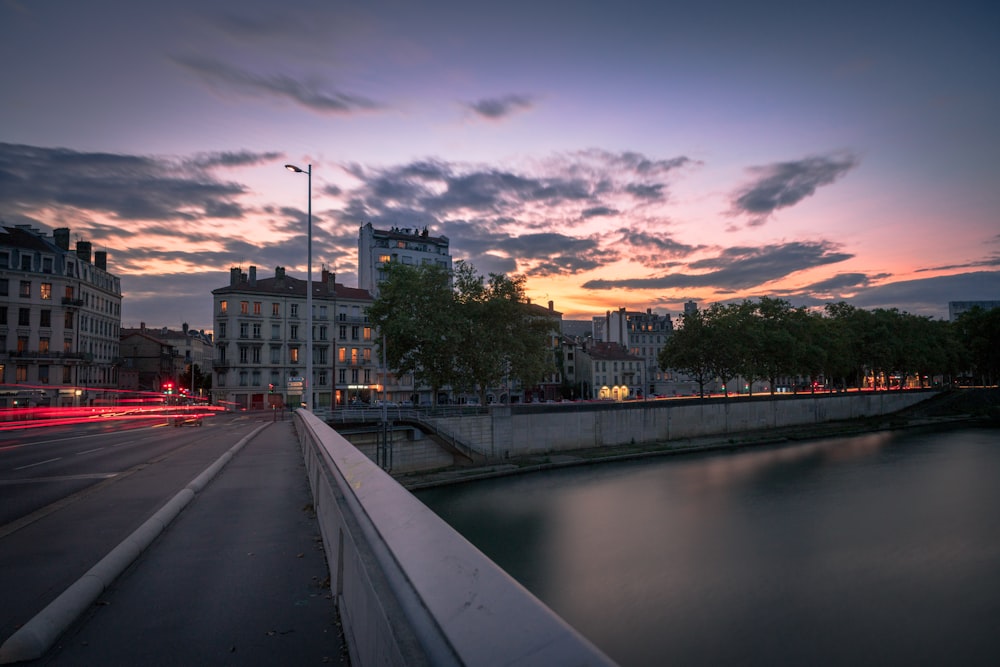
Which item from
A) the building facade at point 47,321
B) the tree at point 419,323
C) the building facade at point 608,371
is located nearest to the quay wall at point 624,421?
the tree at point 419,323

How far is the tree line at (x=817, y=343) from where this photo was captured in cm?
7294

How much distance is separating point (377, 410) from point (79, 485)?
117ft

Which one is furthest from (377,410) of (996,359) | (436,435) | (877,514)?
(996,359)

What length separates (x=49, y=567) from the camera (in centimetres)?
615

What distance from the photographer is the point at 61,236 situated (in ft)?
232

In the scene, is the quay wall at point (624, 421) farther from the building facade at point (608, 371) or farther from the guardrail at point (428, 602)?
the guardrail at point (428, 602)

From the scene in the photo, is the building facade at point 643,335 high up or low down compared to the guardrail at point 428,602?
up

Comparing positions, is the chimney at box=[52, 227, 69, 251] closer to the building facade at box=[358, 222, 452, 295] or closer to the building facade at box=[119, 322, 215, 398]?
the building facade at box=[119, 322, 215, 398]

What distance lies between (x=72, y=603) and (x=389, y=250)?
Answer: 8515cm

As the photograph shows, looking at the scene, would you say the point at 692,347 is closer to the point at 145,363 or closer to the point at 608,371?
the point at 608,371

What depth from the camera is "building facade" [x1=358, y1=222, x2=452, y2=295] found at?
8706 cm

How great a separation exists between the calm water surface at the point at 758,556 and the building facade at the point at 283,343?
37642mm

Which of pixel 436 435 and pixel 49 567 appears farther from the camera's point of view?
pixel 436 435

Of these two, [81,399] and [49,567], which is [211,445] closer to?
[49,567]
